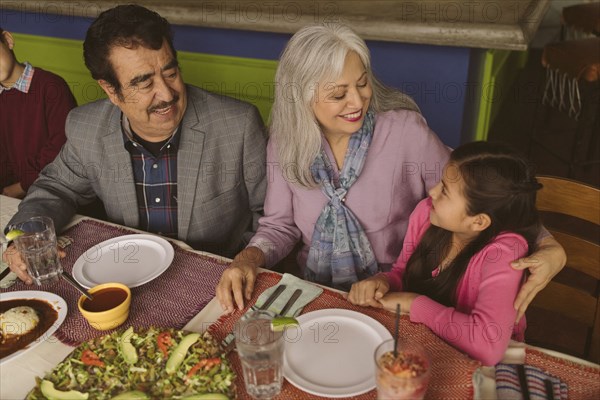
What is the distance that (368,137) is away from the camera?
1.72 m

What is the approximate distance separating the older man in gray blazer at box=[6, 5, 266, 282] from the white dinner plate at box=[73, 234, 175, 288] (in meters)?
0.25

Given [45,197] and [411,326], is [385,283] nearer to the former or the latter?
[411,326]

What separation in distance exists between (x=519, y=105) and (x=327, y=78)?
3.54m

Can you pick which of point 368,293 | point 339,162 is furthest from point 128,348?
point 339,162

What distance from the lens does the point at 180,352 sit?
3.82 feet

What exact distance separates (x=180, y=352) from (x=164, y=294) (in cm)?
28

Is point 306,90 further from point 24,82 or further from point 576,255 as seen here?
point 24,82

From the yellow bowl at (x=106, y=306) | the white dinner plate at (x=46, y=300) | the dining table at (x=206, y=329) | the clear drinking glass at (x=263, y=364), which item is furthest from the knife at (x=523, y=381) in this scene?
the white dinner plate at (x=46, y=300)

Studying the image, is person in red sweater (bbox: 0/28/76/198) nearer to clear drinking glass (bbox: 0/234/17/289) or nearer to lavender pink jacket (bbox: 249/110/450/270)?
clear drinking glass (bbox: 0/234/17/289)

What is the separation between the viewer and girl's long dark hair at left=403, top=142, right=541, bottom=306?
129cm

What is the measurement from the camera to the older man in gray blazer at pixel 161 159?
1777 millimetres

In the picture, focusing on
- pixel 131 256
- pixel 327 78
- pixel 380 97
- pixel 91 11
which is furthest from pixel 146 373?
pixel 91 11

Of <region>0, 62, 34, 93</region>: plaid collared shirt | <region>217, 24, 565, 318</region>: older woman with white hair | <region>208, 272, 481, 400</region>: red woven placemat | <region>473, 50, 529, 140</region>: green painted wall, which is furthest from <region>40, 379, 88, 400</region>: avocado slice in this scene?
<region>473, 50, 529, 140</region>: green painted wall

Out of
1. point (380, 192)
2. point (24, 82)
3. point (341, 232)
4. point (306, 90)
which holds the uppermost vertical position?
point (306, 90)
